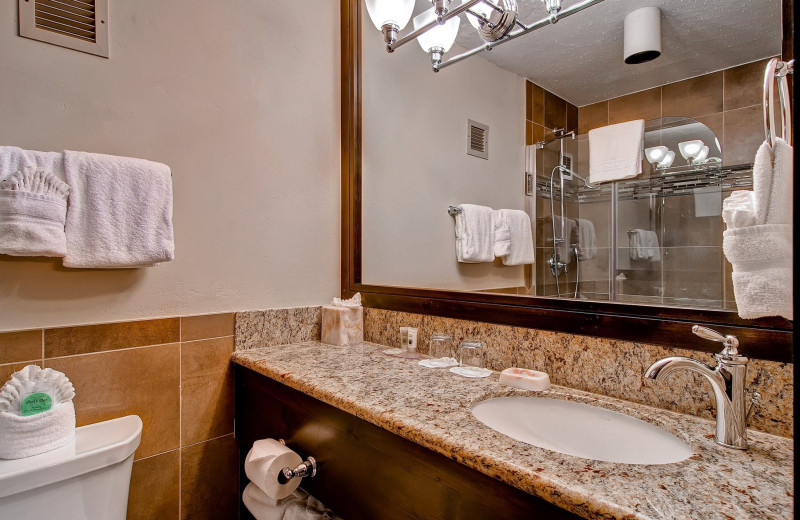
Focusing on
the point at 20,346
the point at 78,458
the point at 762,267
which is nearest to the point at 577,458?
the point at 762,267

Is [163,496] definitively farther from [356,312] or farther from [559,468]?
[559,468]

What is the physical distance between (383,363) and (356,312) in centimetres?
32

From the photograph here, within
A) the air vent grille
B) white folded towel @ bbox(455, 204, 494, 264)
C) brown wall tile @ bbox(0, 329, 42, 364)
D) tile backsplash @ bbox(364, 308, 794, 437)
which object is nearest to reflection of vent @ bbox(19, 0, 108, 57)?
the air vent grille

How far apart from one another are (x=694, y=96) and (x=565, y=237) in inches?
15.3

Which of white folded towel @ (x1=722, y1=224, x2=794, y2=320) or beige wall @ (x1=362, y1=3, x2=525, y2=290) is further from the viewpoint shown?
beige wall @ (x1=362, y1=3, x2=525, y2=290)

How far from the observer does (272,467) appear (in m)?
1.04

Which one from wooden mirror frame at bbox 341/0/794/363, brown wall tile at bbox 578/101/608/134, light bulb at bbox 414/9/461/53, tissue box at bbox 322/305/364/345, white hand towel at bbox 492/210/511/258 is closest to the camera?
wooden mirror frame at bbox 341/0/794/363

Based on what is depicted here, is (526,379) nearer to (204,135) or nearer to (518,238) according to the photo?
(518,238)

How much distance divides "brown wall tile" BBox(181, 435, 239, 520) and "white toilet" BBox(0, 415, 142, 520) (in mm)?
258

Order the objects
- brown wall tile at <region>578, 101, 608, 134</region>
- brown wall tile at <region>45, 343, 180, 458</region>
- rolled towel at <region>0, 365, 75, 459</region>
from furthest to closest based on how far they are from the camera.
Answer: brown wall tile at <region>45, 343, 180, 458</region>, brown wall tile at <region>578, 101, 608, 134</region>, rolled towel at <region>0, 365, 75, 459</region>

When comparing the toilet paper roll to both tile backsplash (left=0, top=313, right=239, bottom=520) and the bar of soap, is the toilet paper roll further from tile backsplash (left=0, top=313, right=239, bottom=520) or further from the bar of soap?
the bar of soap

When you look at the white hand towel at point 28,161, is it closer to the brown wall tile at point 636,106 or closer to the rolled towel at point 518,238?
the rolled towel at point 518,238

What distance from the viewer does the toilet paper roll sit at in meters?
1.04

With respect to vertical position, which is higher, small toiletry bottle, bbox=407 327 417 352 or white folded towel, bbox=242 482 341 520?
small toiletry bottle, bbox=407 327 417 352
